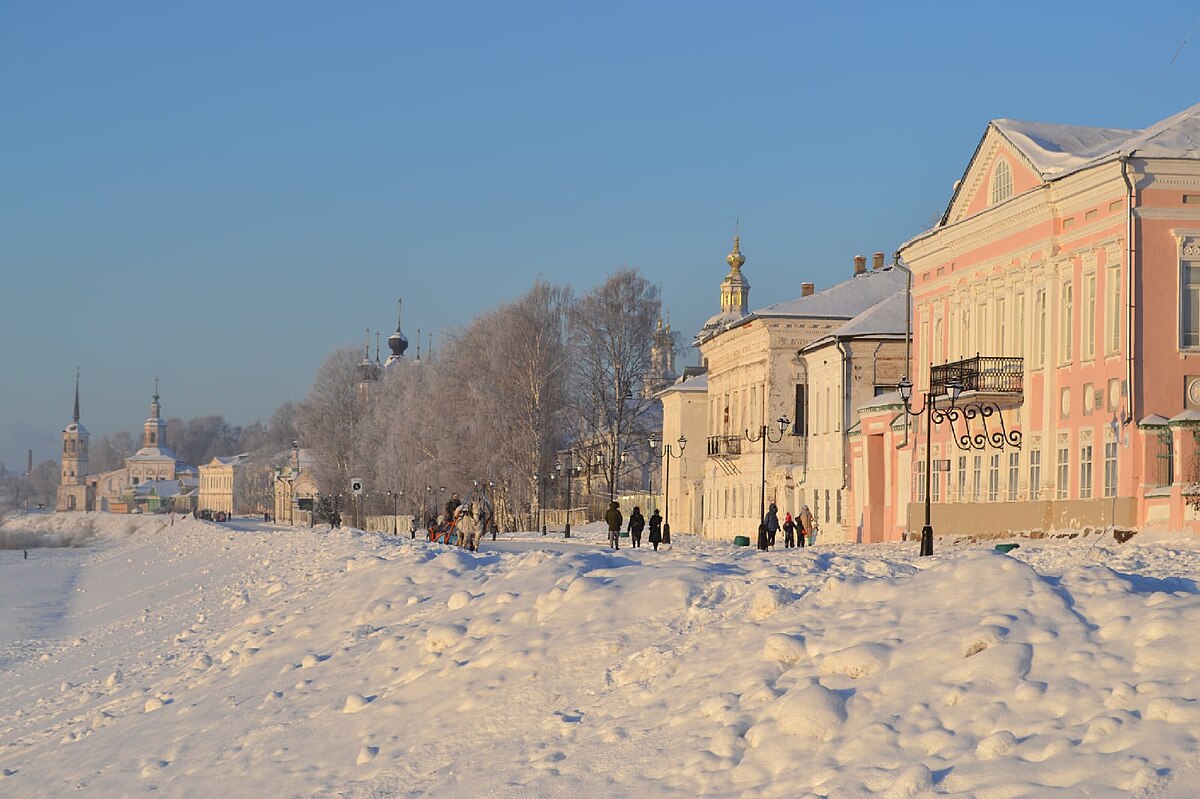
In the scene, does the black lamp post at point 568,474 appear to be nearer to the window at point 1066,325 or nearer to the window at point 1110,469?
the window at point 1066,325

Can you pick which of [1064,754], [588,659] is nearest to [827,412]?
[588,659]

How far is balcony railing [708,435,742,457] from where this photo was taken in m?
65.9

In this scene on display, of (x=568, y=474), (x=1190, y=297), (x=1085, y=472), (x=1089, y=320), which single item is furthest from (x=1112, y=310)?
(x=568, y=474)

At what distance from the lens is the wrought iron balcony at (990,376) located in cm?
3972

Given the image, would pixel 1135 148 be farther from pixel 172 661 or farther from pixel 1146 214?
pixel 172 661

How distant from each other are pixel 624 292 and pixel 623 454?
6.86m

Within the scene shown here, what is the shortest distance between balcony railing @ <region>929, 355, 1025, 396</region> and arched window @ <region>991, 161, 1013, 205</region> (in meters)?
3.75

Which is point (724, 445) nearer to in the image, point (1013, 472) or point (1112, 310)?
point (1013, 472)

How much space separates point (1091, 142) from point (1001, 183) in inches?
88.3

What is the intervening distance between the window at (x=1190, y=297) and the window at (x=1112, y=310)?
1.21 metres

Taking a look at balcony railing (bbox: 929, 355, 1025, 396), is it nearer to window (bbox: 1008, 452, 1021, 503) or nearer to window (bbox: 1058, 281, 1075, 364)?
window (bbox: 1008, 452, 1021, 503)

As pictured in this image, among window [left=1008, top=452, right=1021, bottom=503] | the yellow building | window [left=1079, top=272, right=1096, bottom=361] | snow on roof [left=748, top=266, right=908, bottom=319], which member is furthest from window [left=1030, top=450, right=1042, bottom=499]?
snow on roof [left=748, top=266, right=908, bottom=319]

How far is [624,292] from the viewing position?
73125 millimetres

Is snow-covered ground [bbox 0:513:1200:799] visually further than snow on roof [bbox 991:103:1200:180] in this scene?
No
